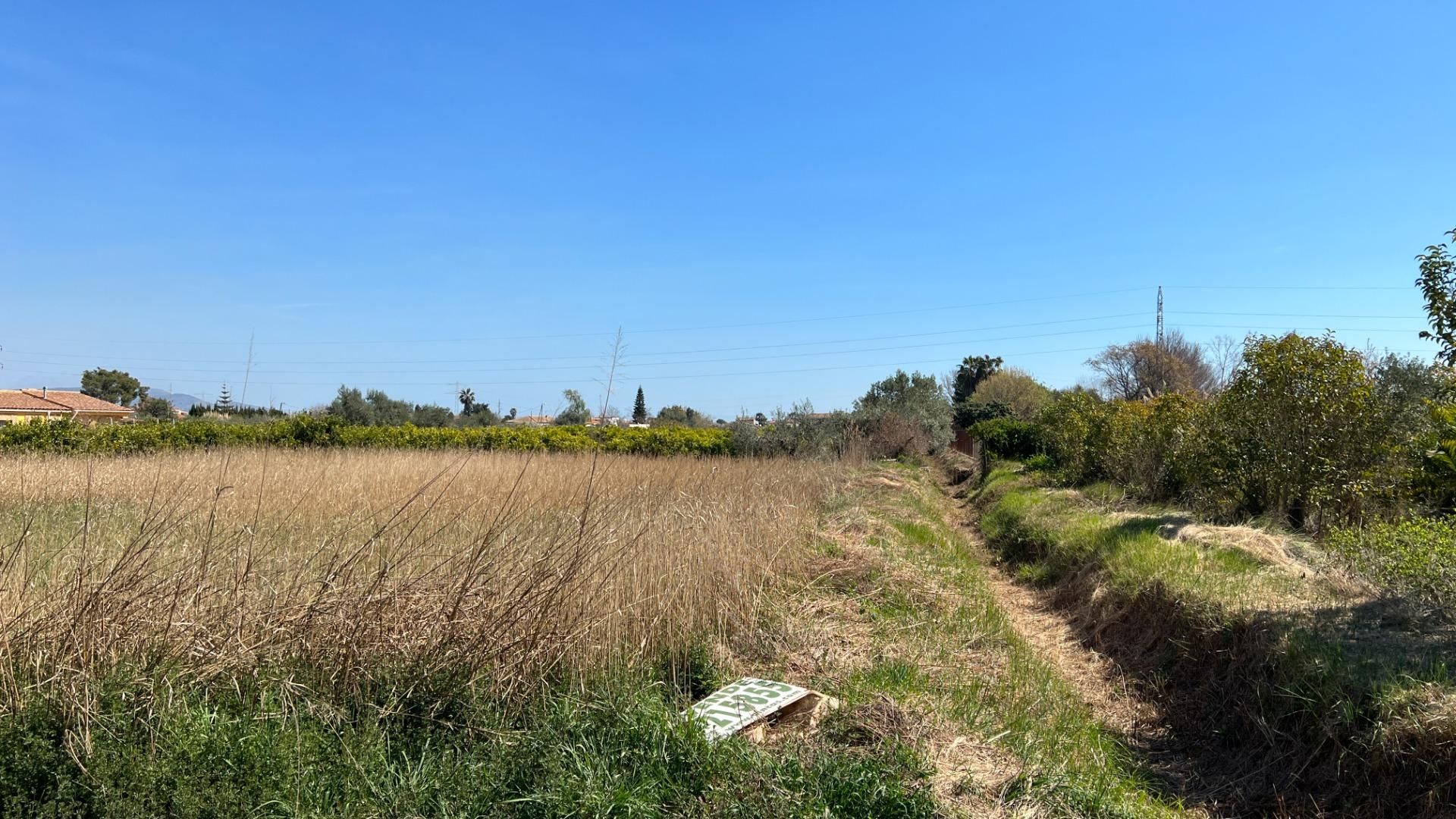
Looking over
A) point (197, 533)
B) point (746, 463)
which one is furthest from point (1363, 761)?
point (746, 463)

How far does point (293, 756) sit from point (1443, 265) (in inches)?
323

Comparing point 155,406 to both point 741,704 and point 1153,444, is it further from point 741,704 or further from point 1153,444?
point 741,704

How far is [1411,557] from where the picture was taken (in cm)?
631

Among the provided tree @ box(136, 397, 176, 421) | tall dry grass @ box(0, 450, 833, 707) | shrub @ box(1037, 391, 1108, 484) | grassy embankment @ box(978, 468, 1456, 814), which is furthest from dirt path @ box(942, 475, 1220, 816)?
tree @ box(136, 397, 176, 421)

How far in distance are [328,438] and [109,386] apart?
2193 inches

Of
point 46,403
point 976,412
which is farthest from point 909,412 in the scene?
point 46,403

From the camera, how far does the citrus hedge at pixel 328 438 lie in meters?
16.4

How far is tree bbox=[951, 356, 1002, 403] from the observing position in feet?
247

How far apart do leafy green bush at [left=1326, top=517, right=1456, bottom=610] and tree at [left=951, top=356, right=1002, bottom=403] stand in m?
69.2

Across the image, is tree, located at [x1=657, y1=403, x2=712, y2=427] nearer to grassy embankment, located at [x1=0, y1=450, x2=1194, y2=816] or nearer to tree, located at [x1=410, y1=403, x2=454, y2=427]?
tree, located at [x1=410, y1=403, x2=454, y2=427]

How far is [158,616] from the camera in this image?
4012 mm

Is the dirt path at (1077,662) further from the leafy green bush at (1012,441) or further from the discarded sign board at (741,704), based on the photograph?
the leafy green bush at (1012,441)

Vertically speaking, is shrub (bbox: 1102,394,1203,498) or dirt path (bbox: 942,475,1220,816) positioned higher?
shrub (bbox: 1102,394,1203,498)

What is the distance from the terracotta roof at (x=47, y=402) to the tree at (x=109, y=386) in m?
23.1
